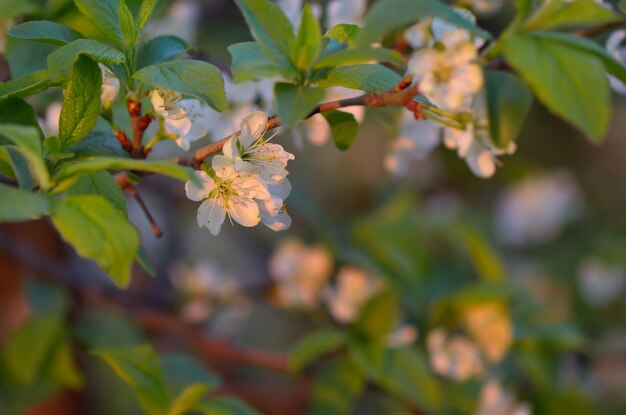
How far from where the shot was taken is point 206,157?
0.46m

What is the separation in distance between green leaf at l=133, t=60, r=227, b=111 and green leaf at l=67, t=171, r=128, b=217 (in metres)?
0.06

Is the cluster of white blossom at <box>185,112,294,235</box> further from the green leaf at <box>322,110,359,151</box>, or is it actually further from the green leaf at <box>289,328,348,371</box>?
the green leaf at <box>289,328,348,371</box>

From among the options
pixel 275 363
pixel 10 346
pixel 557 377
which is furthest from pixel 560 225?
pixel 10 346

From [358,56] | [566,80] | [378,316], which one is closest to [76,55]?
[358,56]

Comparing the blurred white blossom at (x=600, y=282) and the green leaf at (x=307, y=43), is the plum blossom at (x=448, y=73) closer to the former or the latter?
the green leaf at (x=307, y=43)

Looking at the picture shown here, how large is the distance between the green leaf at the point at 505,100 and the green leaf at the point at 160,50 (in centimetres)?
19

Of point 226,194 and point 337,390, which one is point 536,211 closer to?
point 337,390

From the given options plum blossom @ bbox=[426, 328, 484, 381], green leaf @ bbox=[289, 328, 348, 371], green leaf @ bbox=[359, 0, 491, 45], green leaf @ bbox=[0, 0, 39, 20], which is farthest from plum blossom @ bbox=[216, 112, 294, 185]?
plum blossom @ bbox=[426, 328, 484, 381]

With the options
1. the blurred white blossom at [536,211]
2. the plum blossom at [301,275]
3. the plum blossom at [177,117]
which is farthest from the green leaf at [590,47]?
the blurred white blossom at [536,211]

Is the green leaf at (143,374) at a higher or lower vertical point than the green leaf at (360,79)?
lower

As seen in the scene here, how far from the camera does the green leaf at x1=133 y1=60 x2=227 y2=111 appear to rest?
41 cm

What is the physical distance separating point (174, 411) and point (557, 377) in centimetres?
61

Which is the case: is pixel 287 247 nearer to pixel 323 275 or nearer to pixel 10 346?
pixel 323 275

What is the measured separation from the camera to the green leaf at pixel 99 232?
0.36 m
